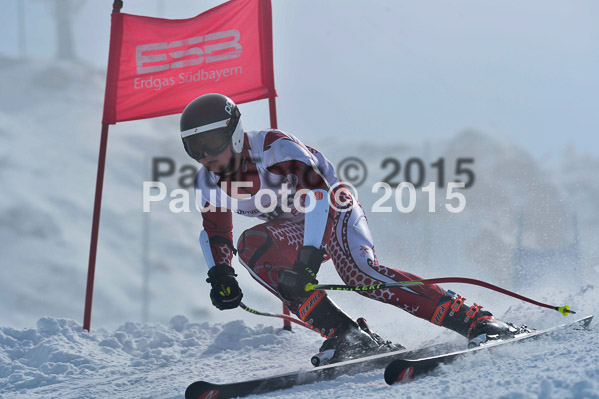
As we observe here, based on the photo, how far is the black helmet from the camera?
343cm

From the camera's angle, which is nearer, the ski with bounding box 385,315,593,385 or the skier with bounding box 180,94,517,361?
the ski with bounding box 385,315,593,385

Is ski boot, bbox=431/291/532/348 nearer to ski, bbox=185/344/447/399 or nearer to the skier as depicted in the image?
the skier

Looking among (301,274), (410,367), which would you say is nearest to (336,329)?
(301,274)

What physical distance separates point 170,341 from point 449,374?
3.09 m

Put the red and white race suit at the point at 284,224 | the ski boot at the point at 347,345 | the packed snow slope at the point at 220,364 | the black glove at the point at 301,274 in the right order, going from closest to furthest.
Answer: the packed snow slope at the point at 220,364 < the black glove at the point at 301,274 < the ski boot at the point at 347,345 < the red and white race suit at the point at 284,224

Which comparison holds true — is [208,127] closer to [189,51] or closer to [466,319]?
[466,319]

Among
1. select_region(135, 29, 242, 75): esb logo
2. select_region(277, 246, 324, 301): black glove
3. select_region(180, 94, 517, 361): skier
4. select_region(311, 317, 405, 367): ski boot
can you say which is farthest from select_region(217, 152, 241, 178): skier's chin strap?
select_region(135, 29, 242, 75): esb logo

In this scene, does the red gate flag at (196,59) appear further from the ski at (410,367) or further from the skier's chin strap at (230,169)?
the ski at (410,367)

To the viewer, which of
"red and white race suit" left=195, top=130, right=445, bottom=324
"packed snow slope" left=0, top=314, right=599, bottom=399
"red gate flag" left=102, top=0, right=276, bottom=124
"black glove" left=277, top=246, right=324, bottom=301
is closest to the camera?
"packed snow slope" left=0, top=314, right=599, bottom=399

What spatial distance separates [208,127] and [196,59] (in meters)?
2.80

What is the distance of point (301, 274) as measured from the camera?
3.23m

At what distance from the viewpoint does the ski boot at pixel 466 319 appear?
3.47 meters

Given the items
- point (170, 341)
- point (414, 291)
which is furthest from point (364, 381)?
point (170, 341)

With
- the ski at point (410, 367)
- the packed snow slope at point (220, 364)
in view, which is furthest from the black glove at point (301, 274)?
the ski at point (410, 367)
